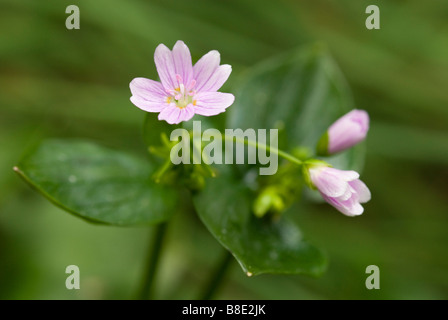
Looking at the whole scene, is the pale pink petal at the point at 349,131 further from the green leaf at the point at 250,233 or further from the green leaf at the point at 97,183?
the green leaf at the point at 97,183

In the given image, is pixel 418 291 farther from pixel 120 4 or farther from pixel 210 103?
pixel 120 4

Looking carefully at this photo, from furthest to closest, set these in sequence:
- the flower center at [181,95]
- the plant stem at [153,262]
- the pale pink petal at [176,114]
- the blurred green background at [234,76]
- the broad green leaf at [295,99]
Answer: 1. the blurred green background at [234,76]
2. the broad green leaf at [295,99]
3. the plant stem at [153,262]
4. the flower center at [181,95]
5. the pale pink petal at [176,114]

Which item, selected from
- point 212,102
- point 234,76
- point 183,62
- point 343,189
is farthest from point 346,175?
point 234,76

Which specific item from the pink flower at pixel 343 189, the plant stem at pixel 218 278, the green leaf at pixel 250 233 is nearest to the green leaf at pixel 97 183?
the green leaf at pixel 250 233

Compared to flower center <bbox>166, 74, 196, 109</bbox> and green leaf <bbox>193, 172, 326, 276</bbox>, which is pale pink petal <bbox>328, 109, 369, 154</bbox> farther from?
flower center <bbox>166, 74, 196, 109</bbox>

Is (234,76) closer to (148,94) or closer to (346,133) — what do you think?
(346,133)

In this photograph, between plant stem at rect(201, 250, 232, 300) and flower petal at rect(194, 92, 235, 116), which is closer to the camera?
flower petal at rect(194, 92, 235, 116)

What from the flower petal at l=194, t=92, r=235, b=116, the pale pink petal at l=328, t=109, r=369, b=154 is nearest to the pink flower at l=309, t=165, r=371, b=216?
the pale pink petal at l=328, t=109, r=369, b=154
